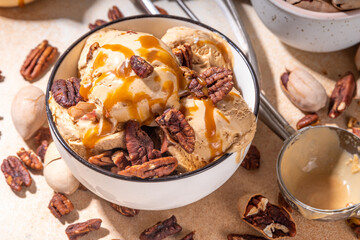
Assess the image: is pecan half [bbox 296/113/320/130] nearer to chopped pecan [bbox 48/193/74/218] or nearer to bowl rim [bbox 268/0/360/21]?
bowl rim [bbox 268/0/360/21]

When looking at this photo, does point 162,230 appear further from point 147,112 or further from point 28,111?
point 28,111

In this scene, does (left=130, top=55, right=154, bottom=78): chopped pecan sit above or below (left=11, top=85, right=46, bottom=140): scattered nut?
above

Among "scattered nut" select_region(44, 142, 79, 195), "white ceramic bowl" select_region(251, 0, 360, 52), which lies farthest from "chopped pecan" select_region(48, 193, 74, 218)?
"white ceramic bowl" select_region(251, 0, 360, 52)

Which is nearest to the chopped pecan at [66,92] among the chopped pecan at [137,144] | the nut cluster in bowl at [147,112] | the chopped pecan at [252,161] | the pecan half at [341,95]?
the nut cluster in bowl at [147,112]

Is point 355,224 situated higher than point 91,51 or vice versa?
point 91,51

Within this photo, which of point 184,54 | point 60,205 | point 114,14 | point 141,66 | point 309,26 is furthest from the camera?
point 114,14

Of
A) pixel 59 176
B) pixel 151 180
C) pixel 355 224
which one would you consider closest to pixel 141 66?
pixel 151 180

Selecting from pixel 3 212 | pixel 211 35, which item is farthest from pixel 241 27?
pixel 3 212
